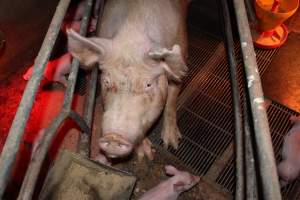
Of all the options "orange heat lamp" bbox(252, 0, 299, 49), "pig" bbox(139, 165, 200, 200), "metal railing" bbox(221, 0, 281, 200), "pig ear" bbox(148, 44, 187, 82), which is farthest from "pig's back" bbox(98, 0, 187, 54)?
"pig" bbox(139, 165, 200, 200)

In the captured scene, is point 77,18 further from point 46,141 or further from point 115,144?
point 46,141

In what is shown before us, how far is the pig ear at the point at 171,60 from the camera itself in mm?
2314

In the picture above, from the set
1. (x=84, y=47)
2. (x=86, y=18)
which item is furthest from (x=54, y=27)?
(x=86, y=18)

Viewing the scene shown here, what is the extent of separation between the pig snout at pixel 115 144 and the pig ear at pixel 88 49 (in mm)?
613

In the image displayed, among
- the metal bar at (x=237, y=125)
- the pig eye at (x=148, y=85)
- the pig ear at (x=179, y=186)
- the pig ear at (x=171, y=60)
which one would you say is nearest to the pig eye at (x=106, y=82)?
the pig eye at (x=148, y=85)

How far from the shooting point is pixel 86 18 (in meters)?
2.87

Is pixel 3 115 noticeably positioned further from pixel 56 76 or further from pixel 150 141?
pixel 150 141

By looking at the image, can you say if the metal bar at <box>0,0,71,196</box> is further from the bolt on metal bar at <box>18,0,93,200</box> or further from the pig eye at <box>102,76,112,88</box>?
the pig eye at <box>102,76,112,88</box>

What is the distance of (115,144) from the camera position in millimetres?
2449

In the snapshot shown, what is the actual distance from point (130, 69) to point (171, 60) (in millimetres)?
304

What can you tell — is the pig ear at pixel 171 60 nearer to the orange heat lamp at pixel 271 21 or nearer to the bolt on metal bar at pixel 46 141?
the bolt on metal bar at pixel 46 141

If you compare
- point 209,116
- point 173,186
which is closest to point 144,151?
point 173,186

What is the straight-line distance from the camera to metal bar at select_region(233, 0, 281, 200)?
4.70 ft

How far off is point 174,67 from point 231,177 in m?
1.33
